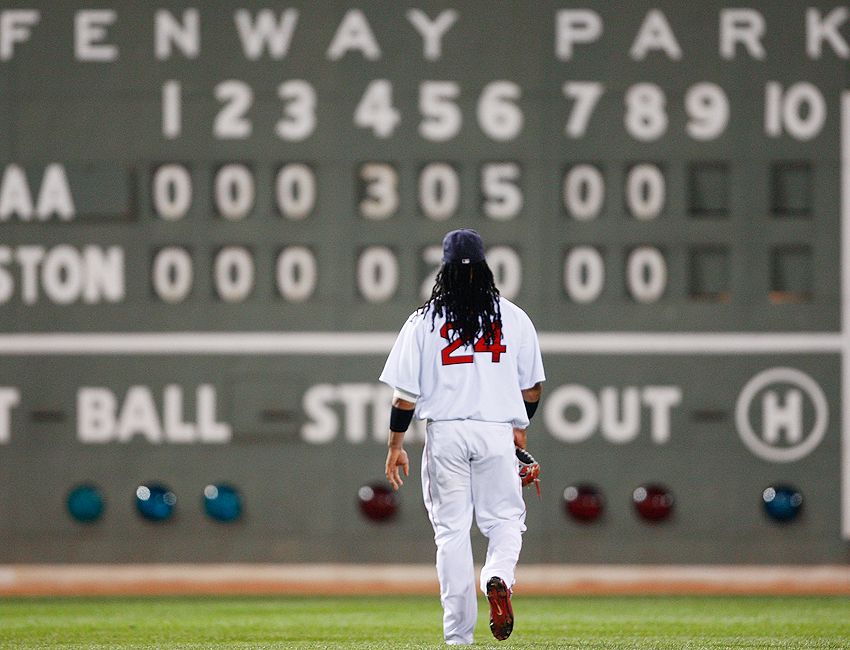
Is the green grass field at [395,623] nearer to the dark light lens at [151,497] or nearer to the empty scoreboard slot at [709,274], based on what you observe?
the dark light lens at [151,497]

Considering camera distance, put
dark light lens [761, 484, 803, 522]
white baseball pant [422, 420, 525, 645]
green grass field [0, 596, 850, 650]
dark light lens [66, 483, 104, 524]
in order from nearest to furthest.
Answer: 1. white baseball pant [422, 420, 525, 645]
2. green grass field [0, 596, 850, 650]
3. dark light lens [761, 484, 803, 522]
4. dark light lens [66, 483, 104, 524]

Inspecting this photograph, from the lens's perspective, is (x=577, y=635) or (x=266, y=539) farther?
(x=266, y=539)

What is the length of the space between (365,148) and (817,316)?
7.66 feet

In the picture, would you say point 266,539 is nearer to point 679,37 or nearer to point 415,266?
point 415,266

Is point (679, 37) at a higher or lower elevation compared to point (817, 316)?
higher

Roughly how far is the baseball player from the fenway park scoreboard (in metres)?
2.65

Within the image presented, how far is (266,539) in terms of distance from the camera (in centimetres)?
855

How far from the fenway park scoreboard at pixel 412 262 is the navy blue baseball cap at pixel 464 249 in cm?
259

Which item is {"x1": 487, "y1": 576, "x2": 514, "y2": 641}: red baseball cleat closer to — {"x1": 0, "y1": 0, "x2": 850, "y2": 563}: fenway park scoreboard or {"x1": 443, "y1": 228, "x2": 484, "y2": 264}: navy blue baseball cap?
{"x1": 443, "y1": 228, "x2": 484, "y2": 264}: navy blue baseball cap

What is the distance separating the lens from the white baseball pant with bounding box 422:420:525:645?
579cm

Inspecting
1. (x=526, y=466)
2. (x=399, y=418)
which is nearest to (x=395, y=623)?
(x=526, y=466)

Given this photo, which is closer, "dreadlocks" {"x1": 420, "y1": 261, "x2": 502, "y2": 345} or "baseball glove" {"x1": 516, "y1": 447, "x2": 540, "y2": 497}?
"dreadlocks" {"x1": 420, "y1": 261, "x2": 502, "y2": 345}

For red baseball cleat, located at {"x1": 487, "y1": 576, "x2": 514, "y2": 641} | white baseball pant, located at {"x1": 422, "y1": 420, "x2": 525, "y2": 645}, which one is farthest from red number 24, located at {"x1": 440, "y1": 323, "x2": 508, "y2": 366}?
red baseball cleat, located at {"x1": 487, "y1": 576, "x2": 514, "y2": 641}

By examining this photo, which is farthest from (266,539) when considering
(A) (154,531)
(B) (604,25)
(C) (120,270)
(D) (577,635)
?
(B) (604,25)
